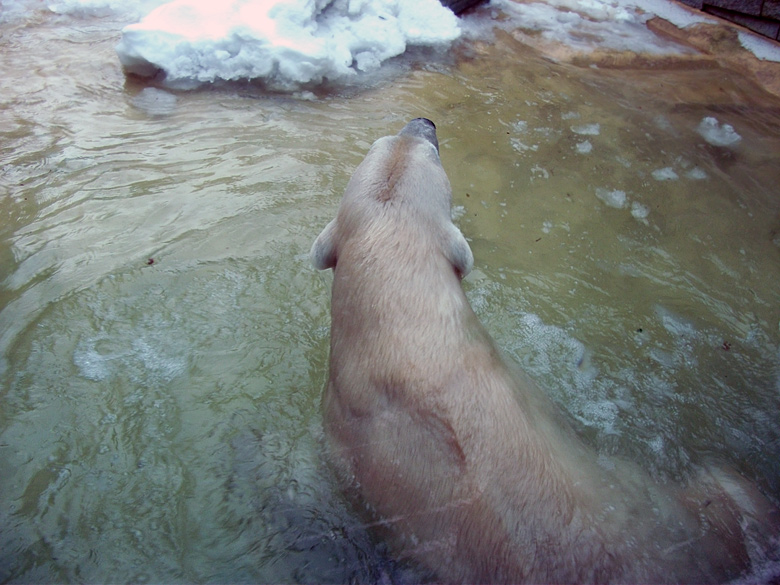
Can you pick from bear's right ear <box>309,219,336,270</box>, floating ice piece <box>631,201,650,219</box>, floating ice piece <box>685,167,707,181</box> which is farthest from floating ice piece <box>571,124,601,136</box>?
bear's right ear <box>309,219,336,270</box>

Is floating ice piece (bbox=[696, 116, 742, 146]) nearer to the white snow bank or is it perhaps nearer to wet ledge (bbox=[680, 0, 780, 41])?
wet ledge (bbox=[680, 0, 780, 41])

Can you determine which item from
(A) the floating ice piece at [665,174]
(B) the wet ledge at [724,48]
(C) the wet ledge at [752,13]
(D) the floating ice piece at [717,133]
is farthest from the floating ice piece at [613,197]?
(C) the wet ledge at [752,13]

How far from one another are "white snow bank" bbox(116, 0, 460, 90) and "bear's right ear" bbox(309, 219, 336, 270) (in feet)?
8.48

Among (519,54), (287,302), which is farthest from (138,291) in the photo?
(519,54)

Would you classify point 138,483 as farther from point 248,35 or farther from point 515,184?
point 248,35

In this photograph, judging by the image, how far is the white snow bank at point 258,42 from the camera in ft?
14.9

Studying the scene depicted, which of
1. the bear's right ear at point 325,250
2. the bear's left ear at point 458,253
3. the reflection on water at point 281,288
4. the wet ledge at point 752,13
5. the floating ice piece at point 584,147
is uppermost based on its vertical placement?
the wet ledge at point 752,13

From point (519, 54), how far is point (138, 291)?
4.26m

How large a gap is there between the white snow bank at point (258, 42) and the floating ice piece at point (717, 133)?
2.68m

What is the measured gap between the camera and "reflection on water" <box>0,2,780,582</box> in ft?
6.59

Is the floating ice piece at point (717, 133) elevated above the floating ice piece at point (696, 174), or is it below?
above

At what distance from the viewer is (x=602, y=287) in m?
3.08

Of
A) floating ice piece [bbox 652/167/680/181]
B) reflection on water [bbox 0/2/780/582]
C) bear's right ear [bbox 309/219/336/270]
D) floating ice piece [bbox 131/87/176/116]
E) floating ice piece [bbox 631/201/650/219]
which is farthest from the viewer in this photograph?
floating ice piece [bbox 131/87/176/116]

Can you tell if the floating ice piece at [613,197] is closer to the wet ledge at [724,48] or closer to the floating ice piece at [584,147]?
the floating ice piece at [584,147]
